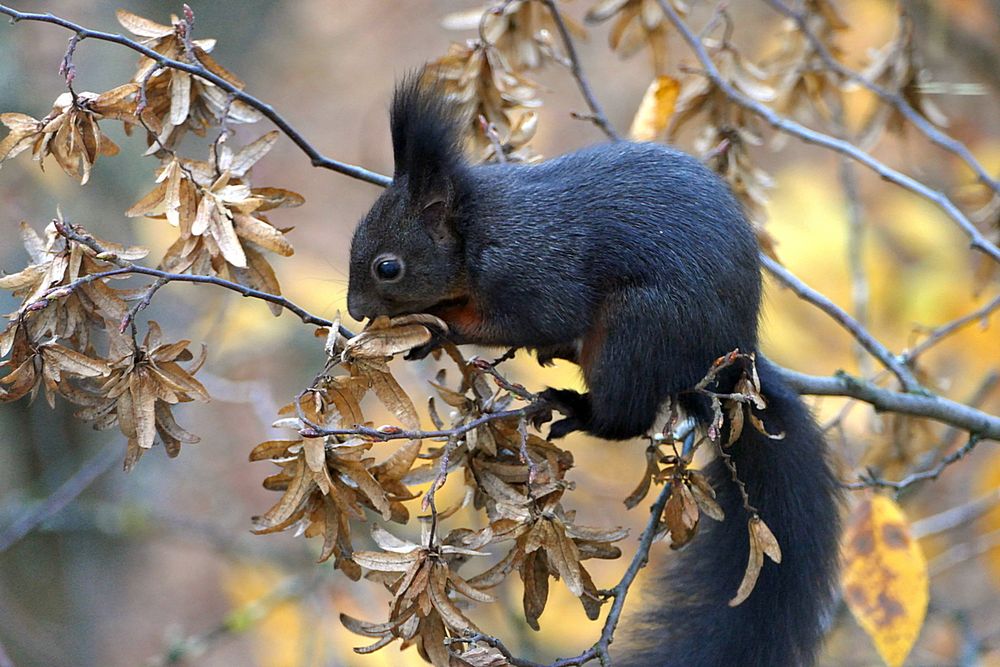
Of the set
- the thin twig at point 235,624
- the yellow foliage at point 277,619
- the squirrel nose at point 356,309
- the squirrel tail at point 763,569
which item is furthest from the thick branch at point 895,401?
the yellow foliage at point 277,619

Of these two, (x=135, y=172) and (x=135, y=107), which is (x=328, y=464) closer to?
(x=135, y=107)

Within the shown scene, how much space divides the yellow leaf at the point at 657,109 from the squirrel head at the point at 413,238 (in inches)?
21.2

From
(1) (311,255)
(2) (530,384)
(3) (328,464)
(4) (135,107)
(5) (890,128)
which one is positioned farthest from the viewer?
(1) (311,255)

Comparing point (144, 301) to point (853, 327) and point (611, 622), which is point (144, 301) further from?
point (853, 327)

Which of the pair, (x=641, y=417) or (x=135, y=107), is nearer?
(x=135, y=107)

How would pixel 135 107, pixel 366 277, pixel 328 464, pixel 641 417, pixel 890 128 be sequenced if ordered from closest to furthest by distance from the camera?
1. pixel 328 464
2. pixel 135 107
3. pixel 641 417
4. pixel 366 277
5. pixel 890 128

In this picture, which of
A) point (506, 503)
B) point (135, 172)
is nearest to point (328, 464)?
point (506, 503)

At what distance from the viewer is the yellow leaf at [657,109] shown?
288cm

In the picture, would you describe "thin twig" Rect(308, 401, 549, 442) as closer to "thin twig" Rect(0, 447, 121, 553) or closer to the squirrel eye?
the squirrel eye

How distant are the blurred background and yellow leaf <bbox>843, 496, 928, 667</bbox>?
0.85 feet

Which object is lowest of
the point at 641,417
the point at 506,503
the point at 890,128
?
the point at 506,503

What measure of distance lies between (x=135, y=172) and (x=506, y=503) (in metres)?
3.84

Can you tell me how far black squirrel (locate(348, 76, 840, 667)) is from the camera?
7.94 feet

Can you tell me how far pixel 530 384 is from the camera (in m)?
4.27
